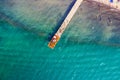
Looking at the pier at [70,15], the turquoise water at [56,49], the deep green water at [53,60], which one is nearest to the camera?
the deep green water at [53,60]

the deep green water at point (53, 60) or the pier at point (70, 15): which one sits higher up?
the pier at point (70, 15)

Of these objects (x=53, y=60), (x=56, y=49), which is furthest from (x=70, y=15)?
(x=53, y=60)

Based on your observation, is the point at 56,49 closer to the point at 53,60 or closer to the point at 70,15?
the point at 53,60

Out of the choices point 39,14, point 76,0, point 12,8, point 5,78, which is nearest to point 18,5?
point 12,8

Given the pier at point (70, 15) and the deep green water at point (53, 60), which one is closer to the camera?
the deep green water at point (53, 60)

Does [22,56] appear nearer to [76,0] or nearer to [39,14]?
[39,14]

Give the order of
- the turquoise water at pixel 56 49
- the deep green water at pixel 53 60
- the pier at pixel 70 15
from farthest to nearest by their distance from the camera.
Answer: the pier at pixel 70 15
the turquoise water at pixel 56 49
the deep green water at pixel 53 60

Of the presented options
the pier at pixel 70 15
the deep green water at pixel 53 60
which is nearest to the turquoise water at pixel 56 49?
the deep green water at pixel 53 60

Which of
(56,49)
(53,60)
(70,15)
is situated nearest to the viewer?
(53,60)

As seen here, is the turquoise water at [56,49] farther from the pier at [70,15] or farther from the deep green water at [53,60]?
the pier at [70,15]
